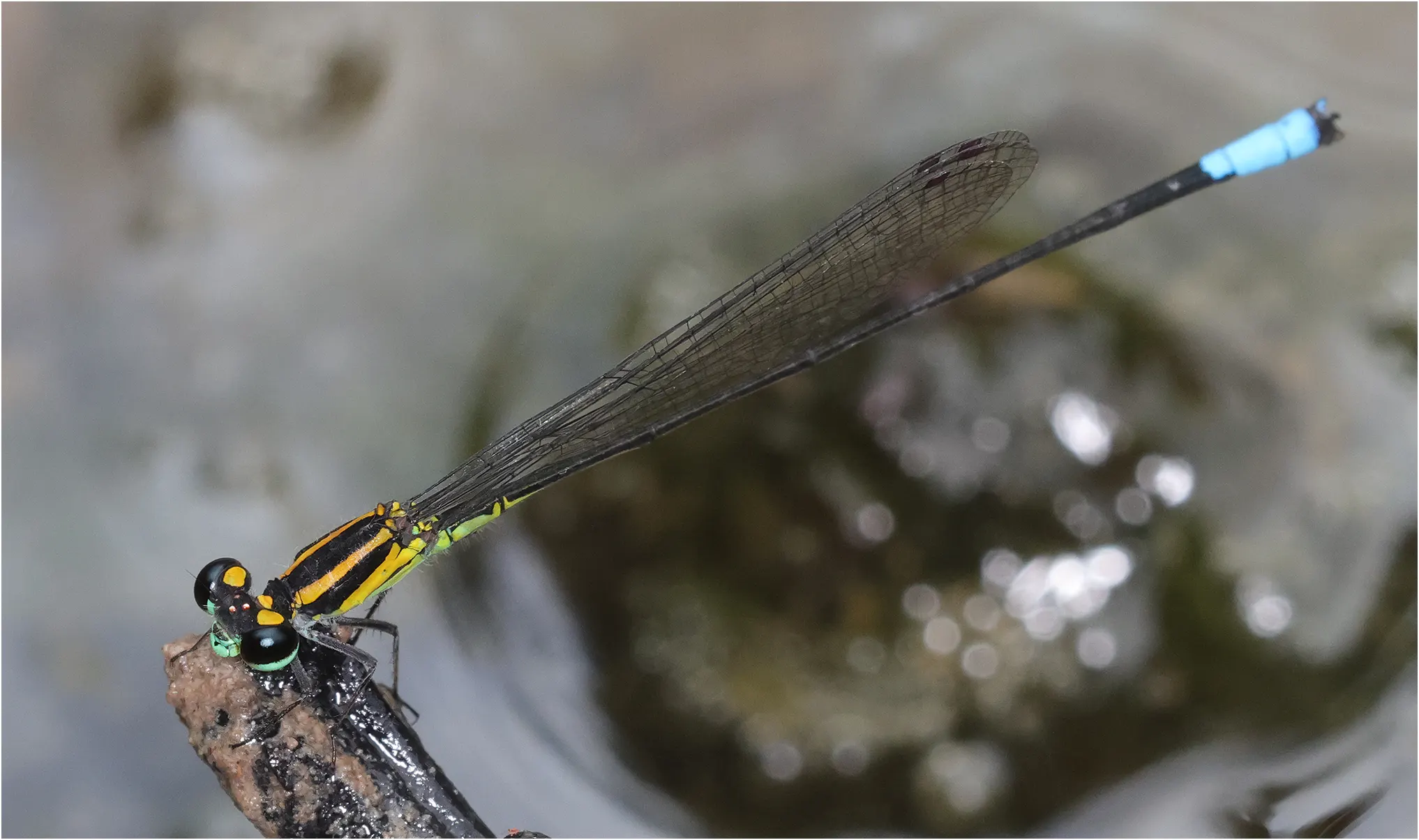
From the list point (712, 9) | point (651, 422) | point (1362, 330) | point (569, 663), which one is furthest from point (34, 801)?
point (1362, 330)

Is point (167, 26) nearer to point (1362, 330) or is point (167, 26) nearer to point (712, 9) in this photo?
point (712, 9)

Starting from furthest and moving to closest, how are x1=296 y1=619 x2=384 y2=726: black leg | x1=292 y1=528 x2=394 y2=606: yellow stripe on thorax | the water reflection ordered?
the water reflection
x1=292 y1=528 x2=394 y2=606: yellow stripe on thorax
x1=296 y1=619 x2=384 y2=726: black leg

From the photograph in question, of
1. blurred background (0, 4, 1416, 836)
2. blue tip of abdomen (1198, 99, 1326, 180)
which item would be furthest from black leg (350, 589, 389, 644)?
blue tip of abdomen (1198, 99, 1326, 180)

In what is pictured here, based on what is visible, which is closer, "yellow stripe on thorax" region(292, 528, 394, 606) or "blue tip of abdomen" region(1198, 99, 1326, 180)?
"yellow stripe on thorax" region(292, 528, 394, 606)

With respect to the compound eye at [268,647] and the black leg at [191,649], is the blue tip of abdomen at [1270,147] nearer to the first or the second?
the compound eye at [268,647]

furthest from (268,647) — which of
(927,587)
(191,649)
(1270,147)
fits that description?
(1270,147)

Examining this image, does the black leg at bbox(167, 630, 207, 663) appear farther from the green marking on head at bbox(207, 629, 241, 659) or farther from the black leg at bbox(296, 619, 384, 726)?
the black leg at bbox(296, 619, 384, 726)
